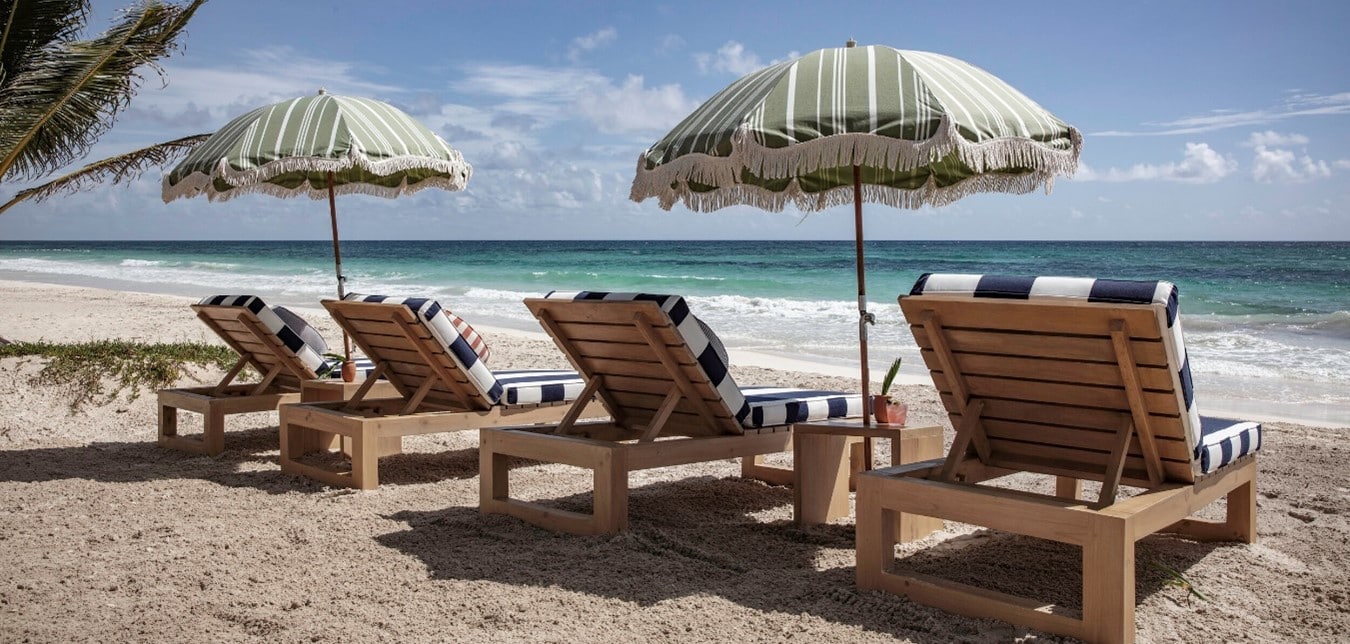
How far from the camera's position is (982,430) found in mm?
3586

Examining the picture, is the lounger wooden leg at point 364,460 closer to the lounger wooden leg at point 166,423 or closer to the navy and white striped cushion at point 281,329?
the navy and white striped cushion at point 281,329

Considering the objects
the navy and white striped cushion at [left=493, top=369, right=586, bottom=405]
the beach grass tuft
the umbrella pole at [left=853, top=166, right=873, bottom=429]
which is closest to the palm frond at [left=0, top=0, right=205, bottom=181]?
the beach grass tuft

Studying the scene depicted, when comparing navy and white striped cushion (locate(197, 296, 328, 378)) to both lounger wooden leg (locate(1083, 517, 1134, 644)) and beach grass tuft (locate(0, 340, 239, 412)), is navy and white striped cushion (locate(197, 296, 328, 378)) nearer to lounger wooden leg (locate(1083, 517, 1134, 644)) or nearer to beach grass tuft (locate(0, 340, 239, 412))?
beach grass tuft (locate(0, 340, 239, 412))

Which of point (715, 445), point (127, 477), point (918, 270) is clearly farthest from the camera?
point (918, 270)

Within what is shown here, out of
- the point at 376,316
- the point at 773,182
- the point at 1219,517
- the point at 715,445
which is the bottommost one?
the point at 1219,517

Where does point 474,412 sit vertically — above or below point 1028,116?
below

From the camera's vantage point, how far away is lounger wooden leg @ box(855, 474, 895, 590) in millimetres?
3379

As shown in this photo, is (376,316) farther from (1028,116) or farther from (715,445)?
(1028,116)

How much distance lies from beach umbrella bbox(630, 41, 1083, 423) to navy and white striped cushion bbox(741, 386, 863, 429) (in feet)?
1.57

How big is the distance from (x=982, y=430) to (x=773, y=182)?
1831 mm

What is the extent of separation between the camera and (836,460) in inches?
174

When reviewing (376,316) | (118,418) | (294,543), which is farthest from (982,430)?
(118,418)

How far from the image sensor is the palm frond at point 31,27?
8.92m

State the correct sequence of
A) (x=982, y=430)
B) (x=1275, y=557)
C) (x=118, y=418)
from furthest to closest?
(x=118, y=418), (x=1275, y=557), (x=982, y=430)
